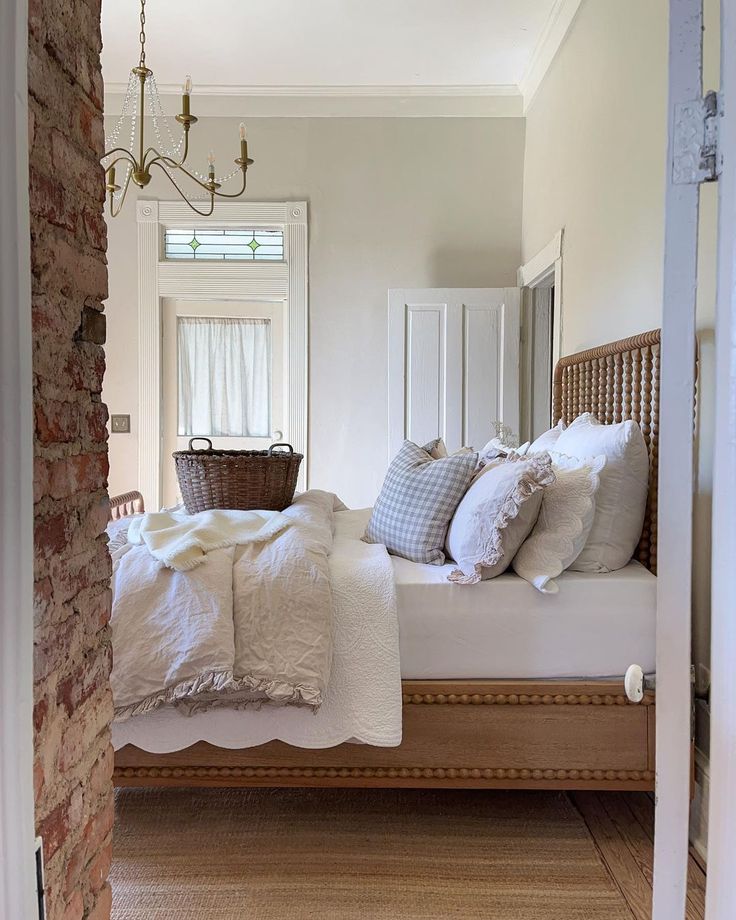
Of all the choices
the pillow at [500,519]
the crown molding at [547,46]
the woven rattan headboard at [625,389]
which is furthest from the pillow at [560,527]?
the crown molding at [547,46]

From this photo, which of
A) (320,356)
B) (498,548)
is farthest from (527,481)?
(320,356)

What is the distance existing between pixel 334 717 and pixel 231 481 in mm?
1027

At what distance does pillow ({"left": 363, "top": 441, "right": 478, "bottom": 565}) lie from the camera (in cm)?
230

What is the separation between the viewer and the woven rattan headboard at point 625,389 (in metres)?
2.27

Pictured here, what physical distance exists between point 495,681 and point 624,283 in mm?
1629

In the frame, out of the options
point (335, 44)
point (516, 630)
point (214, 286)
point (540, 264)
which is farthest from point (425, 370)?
point (516, 630)

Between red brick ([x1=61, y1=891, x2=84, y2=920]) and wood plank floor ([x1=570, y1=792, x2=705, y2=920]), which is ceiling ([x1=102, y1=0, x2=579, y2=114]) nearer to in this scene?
wood plank floor ([x1=570, y1=792, x2=705, y2=920])

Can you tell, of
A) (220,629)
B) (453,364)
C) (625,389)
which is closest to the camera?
(220,629)

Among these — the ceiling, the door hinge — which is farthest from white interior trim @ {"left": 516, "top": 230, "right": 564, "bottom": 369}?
the door hinge

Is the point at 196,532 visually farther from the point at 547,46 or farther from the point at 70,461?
the point at 547,46

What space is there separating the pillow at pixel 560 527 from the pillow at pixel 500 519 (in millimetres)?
47

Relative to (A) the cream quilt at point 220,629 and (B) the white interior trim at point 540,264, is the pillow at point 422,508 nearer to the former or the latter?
(A) the cream quilt at point 220,629

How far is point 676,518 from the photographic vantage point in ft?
3.50

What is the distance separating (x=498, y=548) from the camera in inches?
80.5
